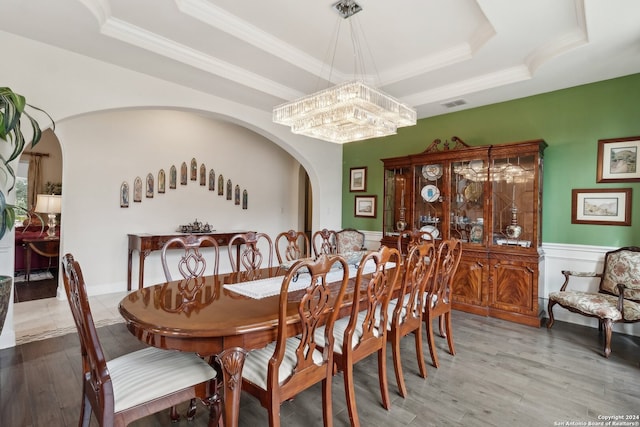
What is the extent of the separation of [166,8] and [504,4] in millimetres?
2628

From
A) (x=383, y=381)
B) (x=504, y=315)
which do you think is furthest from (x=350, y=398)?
(x=504, y=315)

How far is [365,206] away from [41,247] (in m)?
5.40

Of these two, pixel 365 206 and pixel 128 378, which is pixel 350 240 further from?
pixel 128 378

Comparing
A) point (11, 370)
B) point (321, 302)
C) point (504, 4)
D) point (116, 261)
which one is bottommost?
point (11, 370)

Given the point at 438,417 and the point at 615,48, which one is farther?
the point at 615,48

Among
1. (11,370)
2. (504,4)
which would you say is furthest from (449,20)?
(11,370)

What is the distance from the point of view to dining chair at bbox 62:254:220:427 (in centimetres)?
132

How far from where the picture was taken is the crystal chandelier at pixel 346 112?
2.56 meters

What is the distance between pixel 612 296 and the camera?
3311mm

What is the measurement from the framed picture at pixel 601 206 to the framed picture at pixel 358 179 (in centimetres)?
292

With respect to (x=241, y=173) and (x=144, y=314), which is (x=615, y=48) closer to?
(x=144, y=314)

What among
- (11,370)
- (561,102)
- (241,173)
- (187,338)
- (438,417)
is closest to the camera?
(187,338)

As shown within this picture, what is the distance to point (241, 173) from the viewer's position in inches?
237

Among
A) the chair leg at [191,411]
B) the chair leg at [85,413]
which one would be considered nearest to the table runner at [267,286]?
the chair leg at [191,411]
